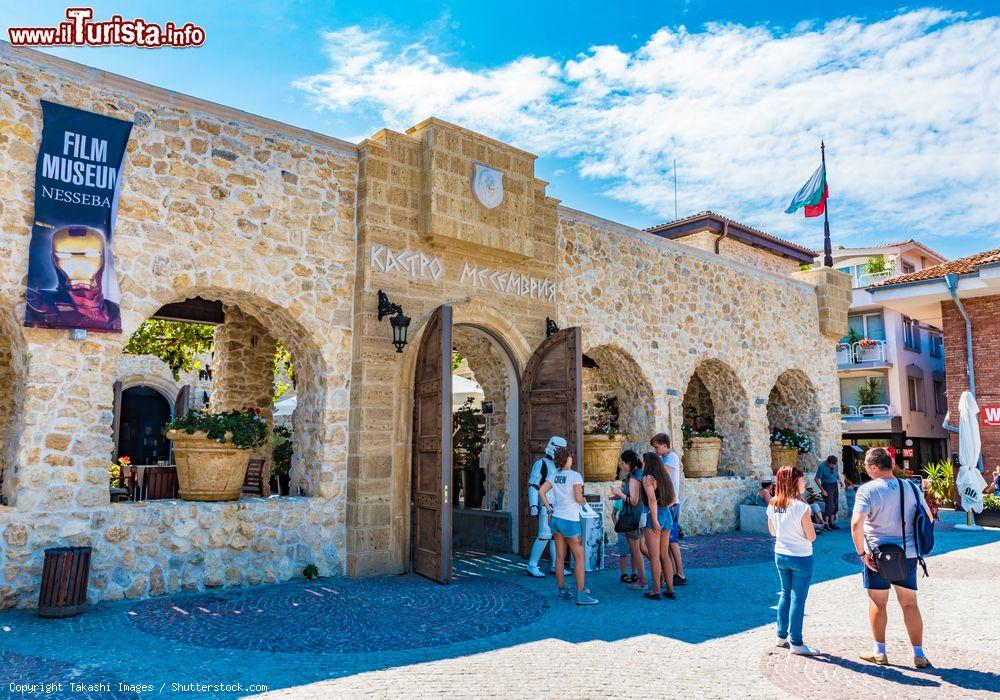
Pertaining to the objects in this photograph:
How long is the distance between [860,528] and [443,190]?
613cm

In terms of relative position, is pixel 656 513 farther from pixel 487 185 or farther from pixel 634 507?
pixel 487 185

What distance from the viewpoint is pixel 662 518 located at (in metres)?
7.21

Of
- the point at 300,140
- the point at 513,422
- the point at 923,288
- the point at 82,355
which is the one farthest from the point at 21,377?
the point at 923,288

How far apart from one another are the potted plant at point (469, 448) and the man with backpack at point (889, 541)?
7.36 m

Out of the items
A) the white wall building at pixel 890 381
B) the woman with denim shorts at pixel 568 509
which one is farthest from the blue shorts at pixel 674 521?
the white wall building at pixel 890 381

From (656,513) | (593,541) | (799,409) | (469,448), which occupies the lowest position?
(593,541)

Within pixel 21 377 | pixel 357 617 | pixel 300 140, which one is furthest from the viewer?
pixel 300 140

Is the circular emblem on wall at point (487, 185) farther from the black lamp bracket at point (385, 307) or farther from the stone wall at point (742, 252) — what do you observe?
the stone wall at point (742, 252)

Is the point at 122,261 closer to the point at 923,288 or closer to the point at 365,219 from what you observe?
the point at 365,219

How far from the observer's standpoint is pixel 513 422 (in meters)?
9.96

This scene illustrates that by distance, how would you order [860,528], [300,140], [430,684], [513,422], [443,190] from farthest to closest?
1. [513,422]
2. [443,190]
3. [300,140]
4. [860,528]
5. [430,684]

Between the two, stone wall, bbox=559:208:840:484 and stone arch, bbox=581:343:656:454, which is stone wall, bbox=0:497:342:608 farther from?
stone arch, bbox=581:343:656:454

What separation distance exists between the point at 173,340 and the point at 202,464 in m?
6.22

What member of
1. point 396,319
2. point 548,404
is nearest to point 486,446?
point 548,404
